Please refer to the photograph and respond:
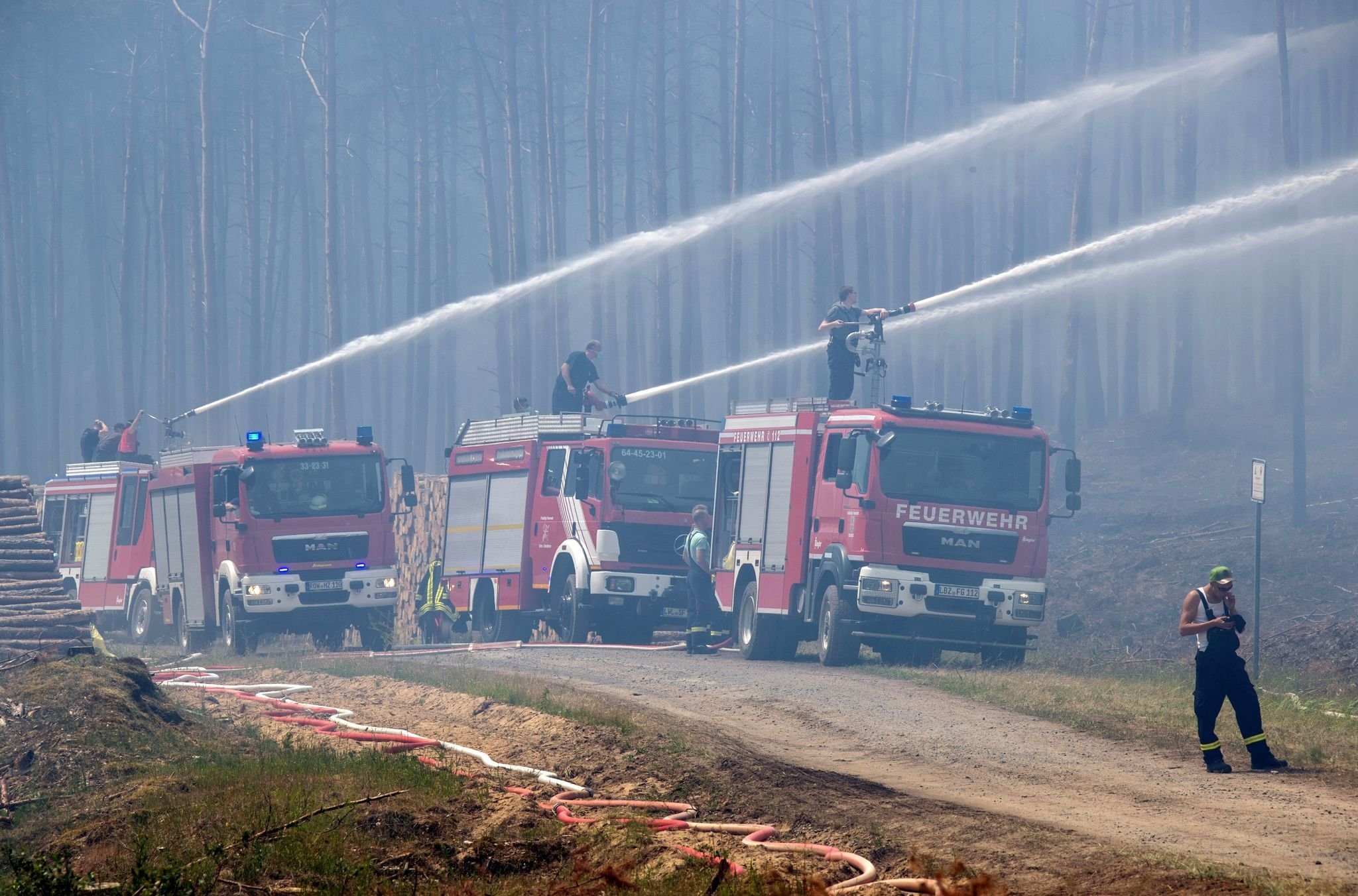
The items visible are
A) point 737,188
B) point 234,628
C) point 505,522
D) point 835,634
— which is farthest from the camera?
point 737,188

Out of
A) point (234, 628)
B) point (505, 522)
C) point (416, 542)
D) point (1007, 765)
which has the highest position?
point (505, 522)

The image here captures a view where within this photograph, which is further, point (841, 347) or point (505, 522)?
point (505, 522)

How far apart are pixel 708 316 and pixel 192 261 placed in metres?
35.4

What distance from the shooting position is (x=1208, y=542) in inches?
1139

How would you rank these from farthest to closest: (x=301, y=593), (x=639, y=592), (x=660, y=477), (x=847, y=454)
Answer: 1. (x=301, y=593)
2. (x=660, y=477)
3. (x=639, y=592)
4. (x=847, y=454)

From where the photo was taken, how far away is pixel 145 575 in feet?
95.7

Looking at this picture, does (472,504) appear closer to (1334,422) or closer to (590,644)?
(590,644)

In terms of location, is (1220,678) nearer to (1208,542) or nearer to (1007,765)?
(1007,765)

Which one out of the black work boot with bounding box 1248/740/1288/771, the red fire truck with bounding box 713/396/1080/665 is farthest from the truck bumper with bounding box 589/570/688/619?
the black work boot with bounding box 1248/740/1288/771

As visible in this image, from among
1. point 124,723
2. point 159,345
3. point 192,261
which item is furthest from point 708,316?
point 124,723

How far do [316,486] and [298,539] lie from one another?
92 cm

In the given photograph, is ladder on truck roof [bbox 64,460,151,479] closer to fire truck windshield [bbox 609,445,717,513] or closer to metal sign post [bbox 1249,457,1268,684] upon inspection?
fire truck windshield [bbox 609,445,717,513]

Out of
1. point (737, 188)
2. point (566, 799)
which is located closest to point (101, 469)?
point (737, 188)

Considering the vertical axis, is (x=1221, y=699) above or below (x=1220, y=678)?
below
